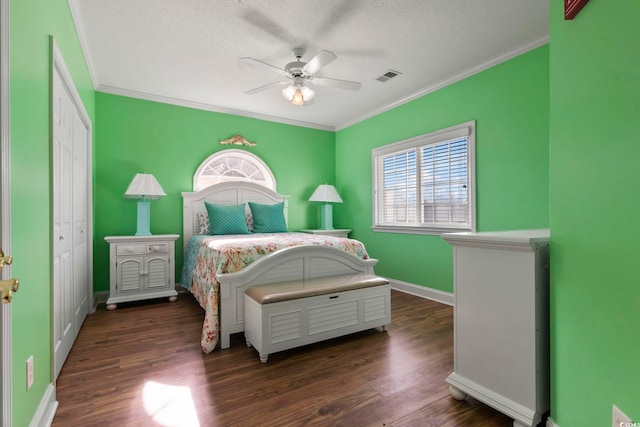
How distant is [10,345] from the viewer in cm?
111

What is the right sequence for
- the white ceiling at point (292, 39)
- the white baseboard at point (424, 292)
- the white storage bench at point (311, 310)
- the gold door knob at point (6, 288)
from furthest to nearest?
1. the white baseboard at point (424, 292)
2. the white ceiling at point (292, 39)
3. the white storage bench at point (311, 310)
4. the gold door knob at point (6, 288)

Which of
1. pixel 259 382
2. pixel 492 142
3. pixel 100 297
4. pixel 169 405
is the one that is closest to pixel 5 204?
pixel 169 405

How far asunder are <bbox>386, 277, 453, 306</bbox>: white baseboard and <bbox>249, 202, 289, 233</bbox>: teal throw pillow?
5.43ft

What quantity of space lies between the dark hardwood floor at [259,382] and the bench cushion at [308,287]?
43 centimetres

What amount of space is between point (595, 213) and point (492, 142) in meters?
2.22

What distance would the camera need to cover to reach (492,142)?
310 cm

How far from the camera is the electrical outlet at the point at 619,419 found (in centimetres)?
97

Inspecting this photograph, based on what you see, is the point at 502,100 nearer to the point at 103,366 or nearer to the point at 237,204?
the point at 237,204

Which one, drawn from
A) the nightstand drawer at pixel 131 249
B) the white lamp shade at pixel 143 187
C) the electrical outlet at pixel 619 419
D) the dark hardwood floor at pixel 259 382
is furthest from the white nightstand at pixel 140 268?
the electrical outlet at pixel 619 419

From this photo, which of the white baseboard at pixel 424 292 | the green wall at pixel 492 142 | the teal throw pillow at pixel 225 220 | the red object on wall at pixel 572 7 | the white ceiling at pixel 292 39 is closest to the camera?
the red object on wall at pixel 572 7

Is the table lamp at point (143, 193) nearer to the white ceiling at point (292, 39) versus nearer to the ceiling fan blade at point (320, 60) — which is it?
the white ceiling at point (292, 39)

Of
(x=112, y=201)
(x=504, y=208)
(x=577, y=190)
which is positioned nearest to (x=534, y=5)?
(x=504, y=208)

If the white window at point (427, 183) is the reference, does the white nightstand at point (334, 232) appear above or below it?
below

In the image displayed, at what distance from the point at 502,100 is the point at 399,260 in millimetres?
2186
